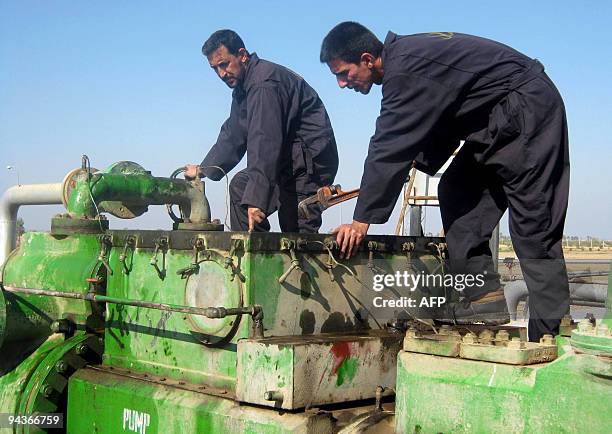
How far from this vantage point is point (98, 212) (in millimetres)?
4559

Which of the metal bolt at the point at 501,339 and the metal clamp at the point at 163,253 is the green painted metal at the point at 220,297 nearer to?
the metal clamp at the point at 163,253

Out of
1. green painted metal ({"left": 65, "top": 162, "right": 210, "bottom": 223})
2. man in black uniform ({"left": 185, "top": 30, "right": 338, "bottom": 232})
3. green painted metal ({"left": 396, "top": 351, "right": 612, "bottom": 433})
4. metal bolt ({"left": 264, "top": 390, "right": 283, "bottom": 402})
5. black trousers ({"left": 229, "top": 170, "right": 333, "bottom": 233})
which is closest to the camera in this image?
green painted metal ({"left": 396, "top": 351, "right": 612, "bottom": 433})

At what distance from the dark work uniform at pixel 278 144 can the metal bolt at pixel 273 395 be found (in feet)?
4.85

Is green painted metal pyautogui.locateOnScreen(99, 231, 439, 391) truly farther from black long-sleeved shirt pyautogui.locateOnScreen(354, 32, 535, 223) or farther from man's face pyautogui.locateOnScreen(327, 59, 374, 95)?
man's face pyautogui.locateOnScreen(327, 59, 374, 95)

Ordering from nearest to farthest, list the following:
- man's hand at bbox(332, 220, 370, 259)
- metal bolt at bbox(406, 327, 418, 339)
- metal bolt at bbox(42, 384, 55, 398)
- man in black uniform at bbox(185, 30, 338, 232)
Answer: metal bolt at bbox(406, 327, 418, 339) → man's hand at bbox(332, 220, 370, 259) → metal bolt at bbox(42, 384, 55, 398) → man in black uniform at bbox(185, 30, 338, 232)

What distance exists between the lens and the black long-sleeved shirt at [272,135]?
4.52 metres

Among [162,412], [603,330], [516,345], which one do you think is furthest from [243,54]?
[603,330]

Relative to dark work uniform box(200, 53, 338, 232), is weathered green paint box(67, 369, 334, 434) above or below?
below

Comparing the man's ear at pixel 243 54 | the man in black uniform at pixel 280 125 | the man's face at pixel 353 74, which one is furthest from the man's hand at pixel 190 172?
the man's face at pixel 353 74

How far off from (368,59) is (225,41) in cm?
156

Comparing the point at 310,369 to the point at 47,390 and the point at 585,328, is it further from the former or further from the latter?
the point at 47,390

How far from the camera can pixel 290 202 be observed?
5148 millimetres

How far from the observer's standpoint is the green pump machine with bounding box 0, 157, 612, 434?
105 inches

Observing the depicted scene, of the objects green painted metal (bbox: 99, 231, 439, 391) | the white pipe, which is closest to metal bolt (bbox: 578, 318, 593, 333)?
green painted metal (bbox: 99, 231, 439, 391)
